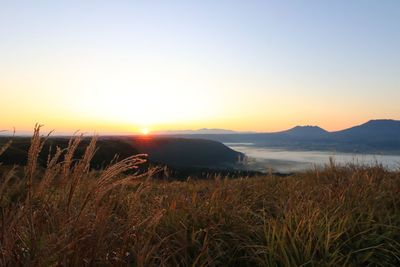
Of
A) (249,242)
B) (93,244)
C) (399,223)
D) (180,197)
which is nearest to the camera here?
(93,244)

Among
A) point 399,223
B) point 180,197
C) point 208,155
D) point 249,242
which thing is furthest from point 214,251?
point 208,155

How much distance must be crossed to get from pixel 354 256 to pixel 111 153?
5523cm

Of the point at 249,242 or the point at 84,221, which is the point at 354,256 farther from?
the point at 84,221

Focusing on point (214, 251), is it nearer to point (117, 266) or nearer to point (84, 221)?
point (117, 266)

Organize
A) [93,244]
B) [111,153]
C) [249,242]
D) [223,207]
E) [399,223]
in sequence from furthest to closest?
[111,153] < [399,223] < [223,207] < [249,242] < [93,244]

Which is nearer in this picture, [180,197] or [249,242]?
[249,242]

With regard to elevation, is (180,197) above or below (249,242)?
above

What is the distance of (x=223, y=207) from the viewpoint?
3699mm

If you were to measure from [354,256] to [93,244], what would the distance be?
291 cm

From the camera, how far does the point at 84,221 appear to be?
194 centimetres

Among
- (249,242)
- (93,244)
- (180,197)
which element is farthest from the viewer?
(180,197)

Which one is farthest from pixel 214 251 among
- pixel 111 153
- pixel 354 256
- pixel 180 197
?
pixel 111 153

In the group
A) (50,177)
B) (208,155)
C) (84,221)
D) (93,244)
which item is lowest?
(208,155)

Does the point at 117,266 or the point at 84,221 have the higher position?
the point at 84,221
